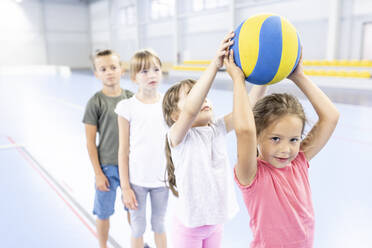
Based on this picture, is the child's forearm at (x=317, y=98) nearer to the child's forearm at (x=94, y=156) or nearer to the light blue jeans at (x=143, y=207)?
the light blue jeans at (x=143, y=207)

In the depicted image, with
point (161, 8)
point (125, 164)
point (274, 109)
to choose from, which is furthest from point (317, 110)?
point (161, 8)

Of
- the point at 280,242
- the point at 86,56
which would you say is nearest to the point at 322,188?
the point at 280,242

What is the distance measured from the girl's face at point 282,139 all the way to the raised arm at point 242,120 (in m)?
0.11

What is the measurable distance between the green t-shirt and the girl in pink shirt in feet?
3.37

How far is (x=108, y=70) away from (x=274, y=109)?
118 centimetres

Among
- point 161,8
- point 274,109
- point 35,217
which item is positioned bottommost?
point 35,217

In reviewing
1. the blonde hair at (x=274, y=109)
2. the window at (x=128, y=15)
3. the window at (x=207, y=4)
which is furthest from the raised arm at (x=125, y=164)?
the window at (x=128, y=15)

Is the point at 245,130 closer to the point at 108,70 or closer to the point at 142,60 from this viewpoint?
the point at 142,60

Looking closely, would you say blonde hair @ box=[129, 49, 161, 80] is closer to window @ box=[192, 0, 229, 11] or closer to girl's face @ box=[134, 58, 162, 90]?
girl's face @ box=[134, 58, 162, 90]

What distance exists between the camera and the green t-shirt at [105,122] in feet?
6.49

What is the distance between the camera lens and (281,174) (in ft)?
→ 4.01

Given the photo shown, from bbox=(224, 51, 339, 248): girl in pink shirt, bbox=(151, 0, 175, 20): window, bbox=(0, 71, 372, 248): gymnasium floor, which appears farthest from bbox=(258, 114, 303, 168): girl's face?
bbox=(151, 0, 175, 20): window

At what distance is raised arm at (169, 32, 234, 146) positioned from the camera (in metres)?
1.08

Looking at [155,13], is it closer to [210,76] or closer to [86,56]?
[86,56]
